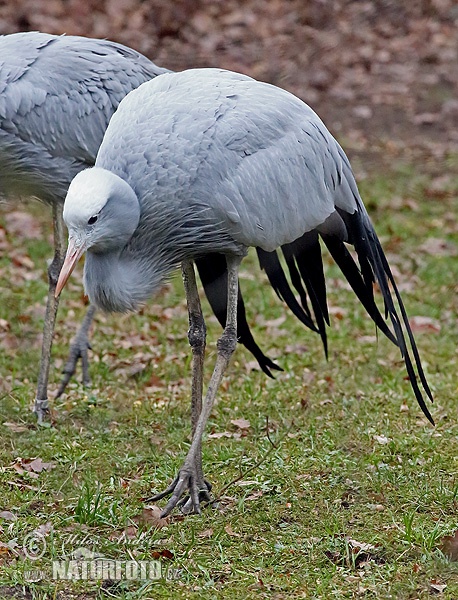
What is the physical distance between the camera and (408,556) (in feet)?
13.5

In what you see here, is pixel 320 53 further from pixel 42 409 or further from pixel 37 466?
pixel 37 466

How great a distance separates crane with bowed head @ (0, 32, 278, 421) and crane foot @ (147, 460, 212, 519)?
1.02 metres

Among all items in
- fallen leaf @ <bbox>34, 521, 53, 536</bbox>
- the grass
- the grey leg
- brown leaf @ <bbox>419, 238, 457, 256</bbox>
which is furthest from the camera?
brown leaf @ <bbox>419, 238, 457, 256</bbox>

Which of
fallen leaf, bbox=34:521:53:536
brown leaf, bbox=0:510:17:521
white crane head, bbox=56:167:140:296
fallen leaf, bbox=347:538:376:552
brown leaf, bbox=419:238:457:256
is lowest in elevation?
brown leaf, bbox=419:238:457:256

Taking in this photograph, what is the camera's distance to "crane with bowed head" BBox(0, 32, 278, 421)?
5492mm

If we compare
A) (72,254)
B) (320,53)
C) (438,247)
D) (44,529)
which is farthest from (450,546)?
(320,53)

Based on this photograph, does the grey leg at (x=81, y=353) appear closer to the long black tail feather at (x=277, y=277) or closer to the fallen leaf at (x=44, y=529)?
the long black tail feather at (x=277, y=277)

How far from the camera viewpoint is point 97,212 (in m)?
4.11

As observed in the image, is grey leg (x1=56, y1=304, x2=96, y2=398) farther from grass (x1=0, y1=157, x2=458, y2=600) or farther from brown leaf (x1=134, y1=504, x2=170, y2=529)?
brown leaf (x1=134, y1=504, x2=170, y2=529)

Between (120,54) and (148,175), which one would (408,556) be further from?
(120,54)

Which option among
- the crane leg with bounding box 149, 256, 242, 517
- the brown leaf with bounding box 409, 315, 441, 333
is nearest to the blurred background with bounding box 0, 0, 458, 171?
the brown leaf with bounding box 409, 315, 441, 333

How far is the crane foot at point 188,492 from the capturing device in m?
4.45

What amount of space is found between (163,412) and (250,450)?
2.33 feet

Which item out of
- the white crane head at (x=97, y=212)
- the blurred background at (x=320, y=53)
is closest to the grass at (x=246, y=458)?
the white crane head at (x=97, y=212)
